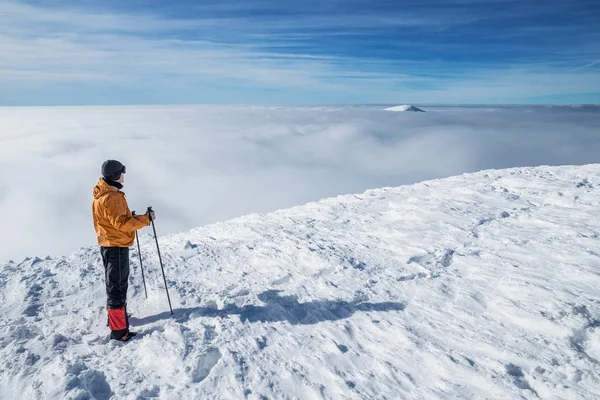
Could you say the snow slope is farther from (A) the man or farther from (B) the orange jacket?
(B) the orange jacket

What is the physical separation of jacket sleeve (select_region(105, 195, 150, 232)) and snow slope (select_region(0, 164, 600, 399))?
4.35 feet

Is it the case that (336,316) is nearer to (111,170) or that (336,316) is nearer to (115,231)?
(115,231)

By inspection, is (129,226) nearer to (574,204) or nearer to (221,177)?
(574,204)

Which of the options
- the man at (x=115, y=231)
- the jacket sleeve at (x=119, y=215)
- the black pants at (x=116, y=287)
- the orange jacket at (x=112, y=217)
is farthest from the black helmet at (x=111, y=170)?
the black pants at (x=116, y=287)

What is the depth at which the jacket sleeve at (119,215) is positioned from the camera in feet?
12.7

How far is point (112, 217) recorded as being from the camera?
3.87 metres

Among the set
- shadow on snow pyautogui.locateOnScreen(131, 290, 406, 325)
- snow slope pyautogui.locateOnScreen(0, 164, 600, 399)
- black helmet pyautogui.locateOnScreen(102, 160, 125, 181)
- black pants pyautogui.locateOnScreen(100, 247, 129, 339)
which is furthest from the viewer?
shadow on snow pyautogui.locateOnScreen(131, 290, 406, 325)

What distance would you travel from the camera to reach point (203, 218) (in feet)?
420

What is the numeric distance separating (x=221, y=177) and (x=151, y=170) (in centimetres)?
4348

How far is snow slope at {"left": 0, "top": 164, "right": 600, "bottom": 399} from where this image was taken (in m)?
3.20

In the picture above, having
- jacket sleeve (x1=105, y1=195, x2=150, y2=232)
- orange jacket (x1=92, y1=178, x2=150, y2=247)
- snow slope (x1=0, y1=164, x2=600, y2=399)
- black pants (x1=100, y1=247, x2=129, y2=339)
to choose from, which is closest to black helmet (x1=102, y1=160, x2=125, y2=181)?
orange jacket (x1=92, y1=178, x2=150, y2=247)

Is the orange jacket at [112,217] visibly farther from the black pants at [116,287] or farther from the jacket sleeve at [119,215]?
the black pants at [116,287]

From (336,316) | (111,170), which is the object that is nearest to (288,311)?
(336,316)

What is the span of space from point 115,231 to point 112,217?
25cm
